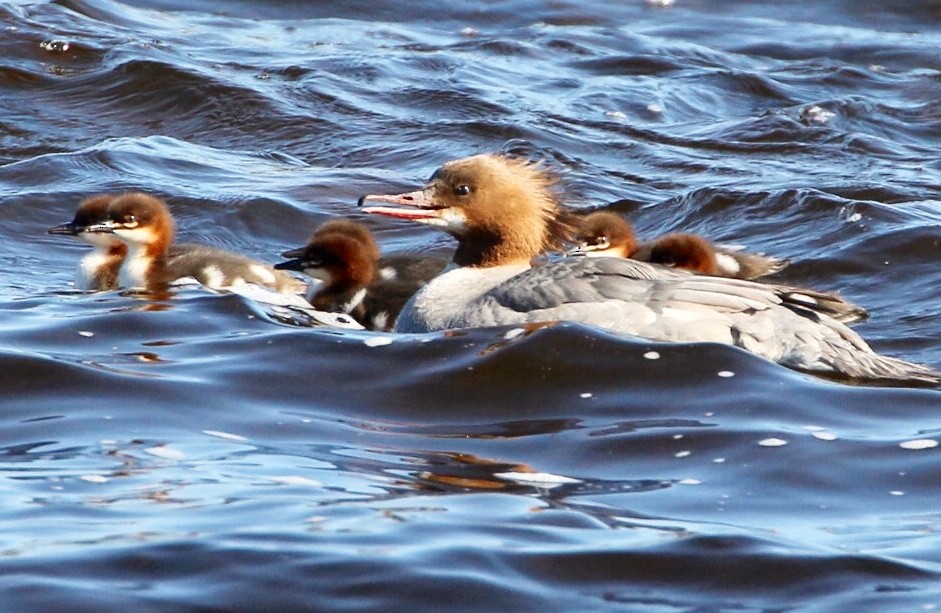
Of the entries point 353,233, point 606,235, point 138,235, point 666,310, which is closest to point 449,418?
point 666,310

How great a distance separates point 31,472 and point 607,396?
1794 mm

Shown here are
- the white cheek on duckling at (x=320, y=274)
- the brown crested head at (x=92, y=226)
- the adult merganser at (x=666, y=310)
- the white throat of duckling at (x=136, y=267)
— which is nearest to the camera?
the adult merganser at (x=666, y=310)

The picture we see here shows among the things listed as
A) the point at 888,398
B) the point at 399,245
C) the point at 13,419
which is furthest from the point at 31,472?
the point at 399,245

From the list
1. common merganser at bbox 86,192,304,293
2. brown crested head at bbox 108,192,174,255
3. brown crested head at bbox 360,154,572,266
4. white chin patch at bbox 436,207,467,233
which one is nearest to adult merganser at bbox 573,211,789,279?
brown crested head at bbox 360,154,572,266

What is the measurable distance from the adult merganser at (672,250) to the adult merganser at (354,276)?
0.78 meters

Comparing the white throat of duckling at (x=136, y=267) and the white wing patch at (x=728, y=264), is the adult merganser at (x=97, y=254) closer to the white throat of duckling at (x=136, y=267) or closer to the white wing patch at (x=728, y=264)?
the white throat of duckling at (x=136, y=267)

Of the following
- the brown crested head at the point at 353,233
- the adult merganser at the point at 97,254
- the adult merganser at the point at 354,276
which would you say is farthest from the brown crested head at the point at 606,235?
the adult merganser at the point at 97,254

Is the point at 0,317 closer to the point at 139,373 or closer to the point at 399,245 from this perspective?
the point at 139,373

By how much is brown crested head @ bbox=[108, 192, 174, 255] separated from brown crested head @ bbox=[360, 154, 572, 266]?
64.9 inches

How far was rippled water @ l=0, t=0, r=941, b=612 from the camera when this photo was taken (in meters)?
3.62

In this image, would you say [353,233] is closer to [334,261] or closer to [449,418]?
[334,261]

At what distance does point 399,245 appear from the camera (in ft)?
31.5

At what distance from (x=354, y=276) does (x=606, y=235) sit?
4.11 ft

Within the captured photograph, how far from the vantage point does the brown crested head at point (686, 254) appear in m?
7.67
